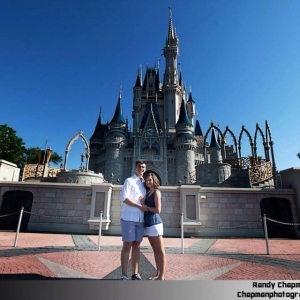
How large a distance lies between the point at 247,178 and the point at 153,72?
47.2 m

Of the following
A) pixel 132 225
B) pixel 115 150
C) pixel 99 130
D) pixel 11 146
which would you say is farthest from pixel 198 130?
pixel 132 225

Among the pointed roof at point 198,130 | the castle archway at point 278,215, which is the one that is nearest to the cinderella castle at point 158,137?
the pointed roof at point 198,130

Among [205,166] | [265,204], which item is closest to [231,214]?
[265,204]

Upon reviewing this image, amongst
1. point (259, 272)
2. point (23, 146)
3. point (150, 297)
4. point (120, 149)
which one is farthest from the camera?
point (120, 149)

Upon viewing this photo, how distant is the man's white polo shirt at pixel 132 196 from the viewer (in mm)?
2568

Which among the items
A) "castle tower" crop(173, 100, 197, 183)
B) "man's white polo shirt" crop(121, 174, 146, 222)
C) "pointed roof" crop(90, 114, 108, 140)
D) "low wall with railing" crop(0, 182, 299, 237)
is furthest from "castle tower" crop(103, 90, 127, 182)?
"man's white polo shirt" crop(121, 174, 146, 222)

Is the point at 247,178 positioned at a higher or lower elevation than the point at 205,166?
lower

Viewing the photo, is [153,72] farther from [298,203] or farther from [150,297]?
[150,297]

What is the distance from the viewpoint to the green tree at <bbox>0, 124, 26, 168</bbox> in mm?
29016

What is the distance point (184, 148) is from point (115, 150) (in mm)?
13002

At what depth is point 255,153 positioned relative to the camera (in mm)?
15492

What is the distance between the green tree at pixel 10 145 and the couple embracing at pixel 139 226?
32.3 m

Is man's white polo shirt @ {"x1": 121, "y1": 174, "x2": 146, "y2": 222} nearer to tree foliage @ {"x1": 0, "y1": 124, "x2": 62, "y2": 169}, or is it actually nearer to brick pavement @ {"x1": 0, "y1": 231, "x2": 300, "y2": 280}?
brick pavement @ {"x1": 0, "y1": 231, "x2": 300, "y2": 280}

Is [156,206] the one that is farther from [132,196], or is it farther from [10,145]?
[10,145]
